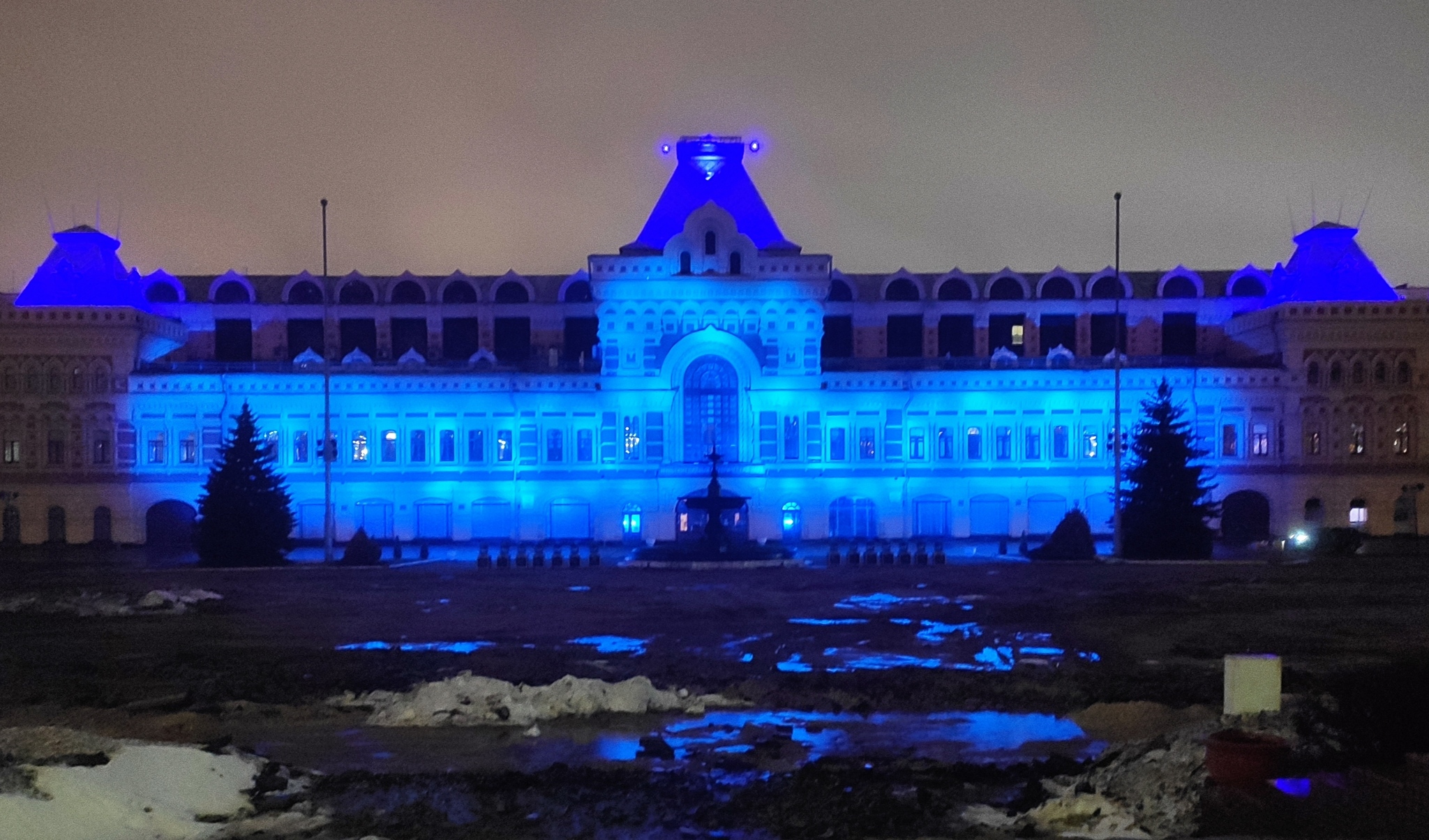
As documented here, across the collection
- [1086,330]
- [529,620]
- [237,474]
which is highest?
[1086,330]

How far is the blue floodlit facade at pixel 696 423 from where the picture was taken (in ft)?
169

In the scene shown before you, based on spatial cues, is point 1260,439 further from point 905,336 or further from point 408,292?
point 408,292

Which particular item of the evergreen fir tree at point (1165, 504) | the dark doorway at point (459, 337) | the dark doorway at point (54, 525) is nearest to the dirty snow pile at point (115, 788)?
the evergreen fir tree at point (1165, 504)

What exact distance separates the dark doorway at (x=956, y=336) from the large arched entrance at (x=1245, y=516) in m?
14.1

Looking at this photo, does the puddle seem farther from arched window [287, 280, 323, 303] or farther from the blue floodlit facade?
arched window [287, 280, 323, 303]

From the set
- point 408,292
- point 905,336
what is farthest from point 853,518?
point 408,292

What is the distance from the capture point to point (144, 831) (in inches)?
433

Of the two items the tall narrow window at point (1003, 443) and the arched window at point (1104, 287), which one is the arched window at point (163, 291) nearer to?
the tall narrow window at point (1003, 443)

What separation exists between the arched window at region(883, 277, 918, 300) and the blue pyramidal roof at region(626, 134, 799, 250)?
6.25 meters

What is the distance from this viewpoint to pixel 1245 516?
175 feet

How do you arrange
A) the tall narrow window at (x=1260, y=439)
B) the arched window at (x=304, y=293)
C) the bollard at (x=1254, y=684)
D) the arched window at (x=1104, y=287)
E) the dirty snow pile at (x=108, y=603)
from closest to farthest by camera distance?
1. the bollard at (x=1254, y=684)
2. the dirty snow pile at (x=108, y=603)
3. the tall narrow window at (x=1260, y=439)
4. the arched window at (x=1104, y=287)
5. the arched window at (x=304, y=293)

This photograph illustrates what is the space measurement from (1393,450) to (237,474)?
50149 mm

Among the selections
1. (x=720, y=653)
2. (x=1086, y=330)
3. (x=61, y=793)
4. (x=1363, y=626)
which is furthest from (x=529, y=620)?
(x=1086, y=330)

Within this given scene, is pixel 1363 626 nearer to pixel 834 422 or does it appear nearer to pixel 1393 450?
pixel 834 422
